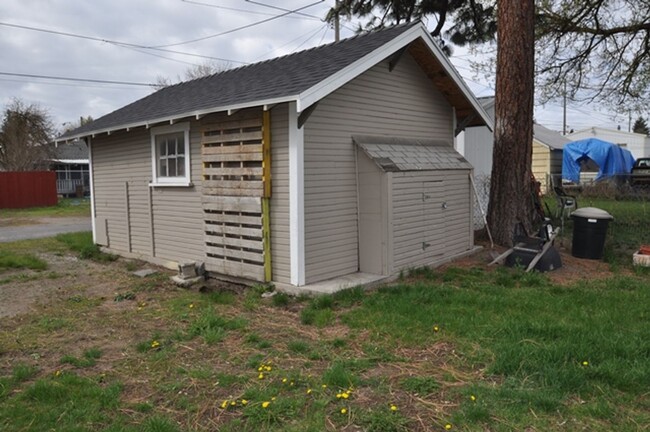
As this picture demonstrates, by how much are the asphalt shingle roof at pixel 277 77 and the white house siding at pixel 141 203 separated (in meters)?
0.44

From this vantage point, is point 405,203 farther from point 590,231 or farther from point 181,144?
point 181,144

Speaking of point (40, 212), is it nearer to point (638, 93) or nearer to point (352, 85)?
point (352, 85)

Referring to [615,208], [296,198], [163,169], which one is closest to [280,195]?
[296,198]

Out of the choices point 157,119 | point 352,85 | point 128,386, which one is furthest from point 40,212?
point 128,386

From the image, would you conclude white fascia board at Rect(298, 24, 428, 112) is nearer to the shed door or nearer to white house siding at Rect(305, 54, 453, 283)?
white house siding at Rect(305, 54, 453, 283)

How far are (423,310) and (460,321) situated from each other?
1.52ft

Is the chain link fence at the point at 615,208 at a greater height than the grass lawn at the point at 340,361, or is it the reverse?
the chain link fence at the point at 615,208

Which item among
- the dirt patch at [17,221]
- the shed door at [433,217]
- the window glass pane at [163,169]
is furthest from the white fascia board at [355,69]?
the dirt patch at [17,221]

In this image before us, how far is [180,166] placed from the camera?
7703 mm

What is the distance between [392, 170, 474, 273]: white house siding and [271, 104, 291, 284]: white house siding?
1.48 meters

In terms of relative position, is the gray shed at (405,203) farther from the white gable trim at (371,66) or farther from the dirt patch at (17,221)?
the dirt patch at (17,221)

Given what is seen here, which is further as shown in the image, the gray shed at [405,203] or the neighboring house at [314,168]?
the gray shed at [405,203]

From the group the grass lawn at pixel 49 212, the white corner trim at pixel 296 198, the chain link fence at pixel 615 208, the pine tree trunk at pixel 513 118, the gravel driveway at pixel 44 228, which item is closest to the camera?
the white corner trim at pixel 296 198

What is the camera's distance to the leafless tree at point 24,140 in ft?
88.0
